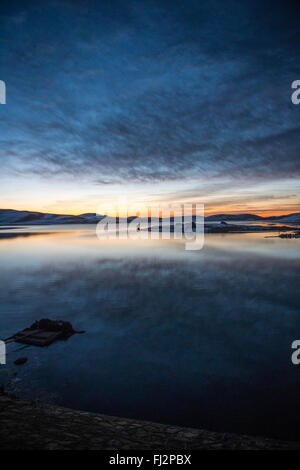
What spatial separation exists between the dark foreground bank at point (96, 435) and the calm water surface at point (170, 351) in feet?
2.87

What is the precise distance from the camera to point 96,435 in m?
4.60

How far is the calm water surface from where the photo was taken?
631 cm

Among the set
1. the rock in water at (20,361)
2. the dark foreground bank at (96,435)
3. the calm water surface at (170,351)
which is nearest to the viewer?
the dark foreground bank at (96,435)

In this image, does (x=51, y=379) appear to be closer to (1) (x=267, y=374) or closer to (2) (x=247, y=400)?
(2) (x=247, y=400)

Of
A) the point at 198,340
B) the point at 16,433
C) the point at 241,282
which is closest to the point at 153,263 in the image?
the point at 241,282

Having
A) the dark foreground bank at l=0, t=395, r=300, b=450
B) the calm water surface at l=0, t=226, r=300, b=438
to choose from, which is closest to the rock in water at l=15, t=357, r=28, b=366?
the calm water surface at l=0, t=226, r=300, b=438

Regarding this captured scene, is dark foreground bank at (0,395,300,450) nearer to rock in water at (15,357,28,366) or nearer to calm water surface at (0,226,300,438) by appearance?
calm water surface at (0,226,300,438)

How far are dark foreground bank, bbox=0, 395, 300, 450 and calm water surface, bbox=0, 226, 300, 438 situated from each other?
873 millimetres

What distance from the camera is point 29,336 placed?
33.0ft

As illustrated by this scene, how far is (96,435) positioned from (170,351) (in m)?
4.97

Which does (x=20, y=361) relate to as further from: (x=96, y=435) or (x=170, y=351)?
(x=170, y=351)

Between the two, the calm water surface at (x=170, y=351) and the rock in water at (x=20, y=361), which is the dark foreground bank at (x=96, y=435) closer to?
the calm water surface at (x=170, y=351)

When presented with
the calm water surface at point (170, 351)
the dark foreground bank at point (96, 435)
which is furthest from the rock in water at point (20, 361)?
the dark foreground bank at point (96, 435)

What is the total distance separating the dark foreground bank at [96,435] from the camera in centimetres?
423
